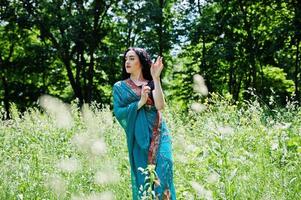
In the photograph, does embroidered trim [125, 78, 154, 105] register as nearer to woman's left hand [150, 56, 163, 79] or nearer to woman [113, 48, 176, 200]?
woman [113, 48, 176, 200]

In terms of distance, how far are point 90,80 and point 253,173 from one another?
18041 millimetres

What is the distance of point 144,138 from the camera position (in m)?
4.21

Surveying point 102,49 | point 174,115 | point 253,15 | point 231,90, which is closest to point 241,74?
point 231,90

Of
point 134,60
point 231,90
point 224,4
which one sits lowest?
point 231,90

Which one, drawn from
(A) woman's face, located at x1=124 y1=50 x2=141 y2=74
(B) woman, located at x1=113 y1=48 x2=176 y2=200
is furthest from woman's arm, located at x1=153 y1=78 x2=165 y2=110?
(A) woman's face, located at x1=124 y1=50 x2=141 y2=74

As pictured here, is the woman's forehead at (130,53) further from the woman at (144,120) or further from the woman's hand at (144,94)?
the woman's hand at (144,94)

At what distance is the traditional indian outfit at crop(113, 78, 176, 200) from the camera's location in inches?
164

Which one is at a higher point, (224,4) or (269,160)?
(224,4)

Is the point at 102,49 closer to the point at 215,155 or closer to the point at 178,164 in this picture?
the point at 178,164

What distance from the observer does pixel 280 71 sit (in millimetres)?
22719

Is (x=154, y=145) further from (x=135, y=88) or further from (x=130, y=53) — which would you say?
(x=130, y=53)

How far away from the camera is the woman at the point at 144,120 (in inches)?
163

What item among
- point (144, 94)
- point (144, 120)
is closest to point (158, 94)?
point (144, 94)

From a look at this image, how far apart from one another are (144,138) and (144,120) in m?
0.16
